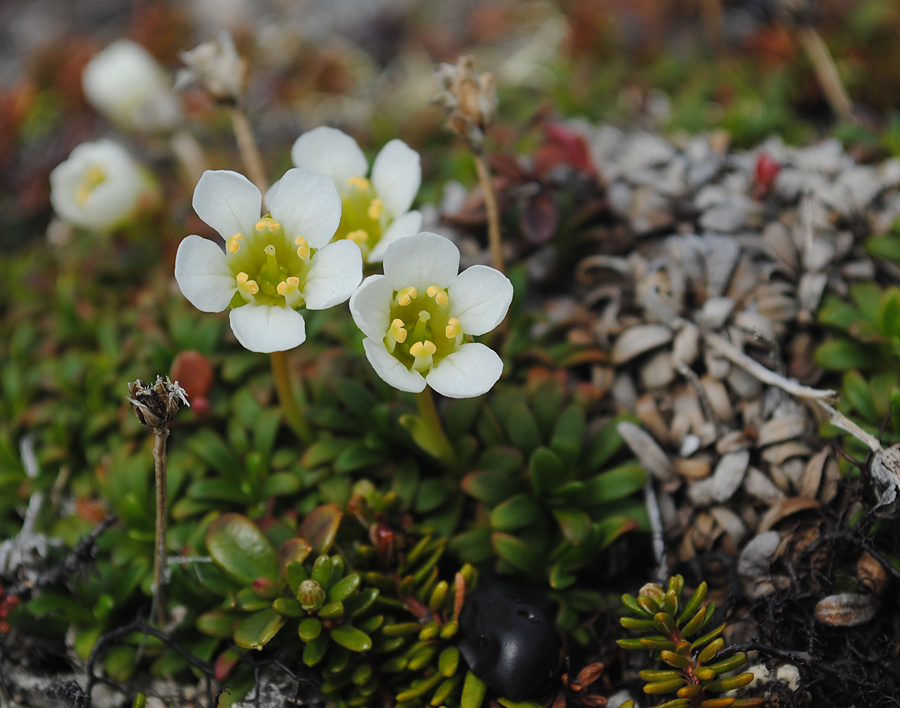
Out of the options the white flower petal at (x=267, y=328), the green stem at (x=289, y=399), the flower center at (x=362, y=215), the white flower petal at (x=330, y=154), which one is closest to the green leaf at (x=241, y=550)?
the green stem at (x=289, y=399)

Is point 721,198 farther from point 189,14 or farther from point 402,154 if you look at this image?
point 189,14

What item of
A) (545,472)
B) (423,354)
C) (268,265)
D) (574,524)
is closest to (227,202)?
(268,265)

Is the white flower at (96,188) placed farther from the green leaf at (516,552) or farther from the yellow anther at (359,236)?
the green leaf at (516,552)

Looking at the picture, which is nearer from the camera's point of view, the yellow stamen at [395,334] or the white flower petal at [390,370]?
the white flower petal at [390,370]

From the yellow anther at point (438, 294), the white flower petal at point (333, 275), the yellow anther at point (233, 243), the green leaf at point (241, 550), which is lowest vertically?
the green leaf at point (241, 550)

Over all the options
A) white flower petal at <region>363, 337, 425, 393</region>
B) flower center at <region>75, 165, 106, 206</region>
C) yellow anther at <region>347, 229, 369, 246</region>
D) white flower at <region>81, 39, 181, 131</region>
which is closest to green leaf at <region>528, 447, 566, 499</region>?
white flower petal at <region>363, 337, 425, 393</region>

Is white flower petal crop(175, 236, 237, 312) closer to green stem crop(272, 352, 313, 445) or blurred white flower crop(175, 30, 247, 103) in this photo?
green stem crop(272, 352, 313, 445)

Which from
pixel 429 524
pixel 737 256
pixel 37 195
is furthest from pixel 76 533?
pixel 737 256

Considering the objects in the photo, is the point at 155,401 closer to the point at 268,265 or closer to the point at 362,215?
the point at 268,265
